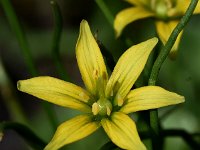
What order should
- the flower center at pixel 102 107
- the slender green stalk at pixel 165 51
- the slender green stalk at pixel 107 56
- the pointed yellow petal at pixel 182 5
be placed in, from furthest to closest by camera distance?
the pointed yellow petal at pixel 182 5 → the flower center at pixel 102 107 → the slender green stalk at pixel 107 56 → the slender green stalk at pixel 165 51

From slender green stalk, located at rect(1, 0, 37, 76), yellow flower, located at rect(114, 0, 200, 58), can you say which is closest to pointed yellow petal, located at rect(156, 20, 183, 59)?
yellow flower, located at rect(114, 0, 200, 58)

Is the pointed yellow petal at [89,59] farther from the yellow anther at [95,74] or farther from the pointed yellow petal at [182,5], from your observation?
the pointed yellow petal at [182,5]

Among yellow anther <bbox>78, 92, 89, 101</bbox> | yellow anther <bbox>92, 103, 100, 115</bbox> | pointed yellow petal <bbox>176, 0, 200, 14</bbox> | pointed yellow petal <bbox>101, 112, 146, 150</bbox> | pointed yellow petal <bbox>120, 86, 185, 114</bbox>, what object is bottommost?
pointed yellow petal <bbox>101, 112, 146, 150</bbox>

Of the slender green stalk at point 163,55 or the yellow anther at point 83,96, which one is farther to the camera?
the yellow anther at point 83,96

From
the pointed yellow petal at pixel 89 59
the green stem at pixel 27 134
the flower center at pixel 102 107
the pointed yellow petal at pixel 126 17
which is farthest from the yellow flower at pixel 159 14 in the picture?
the green stem at pixel 27 134

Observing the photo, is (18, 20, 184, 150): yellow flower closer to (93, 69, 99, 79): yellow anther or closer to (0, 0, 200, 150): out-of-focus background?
(93, 69, 99, 79): yellow anther

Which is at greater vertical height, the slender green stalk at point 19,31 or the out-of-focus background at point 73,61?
the slender green stalk at point 19,31
